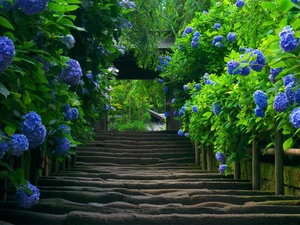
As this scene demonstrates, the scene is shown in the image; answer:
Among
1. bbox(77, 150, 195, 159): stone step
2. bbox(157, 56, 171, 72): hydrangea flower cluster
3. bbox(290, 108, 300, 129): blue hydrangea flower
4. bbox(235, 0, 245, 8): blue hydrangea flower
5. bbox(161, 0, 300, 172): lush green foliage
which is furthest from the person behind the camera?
bbox(157, 56, 171, 72): hydrangea flower cluster

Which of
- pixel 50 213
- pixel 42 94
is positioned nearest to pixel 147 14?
pixel 50 213

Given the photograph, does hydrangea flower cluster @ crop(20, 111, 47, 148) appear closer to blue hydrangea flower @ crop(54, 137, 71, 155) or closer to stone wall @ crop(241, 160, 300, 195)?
blue hydrangea flower @ crop(54, 137, 71, 155)

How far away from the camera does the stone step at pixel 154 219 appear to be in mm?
3289

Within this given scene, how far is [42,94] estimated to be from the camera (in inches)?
112

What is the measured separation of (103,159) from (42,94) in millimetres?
6293

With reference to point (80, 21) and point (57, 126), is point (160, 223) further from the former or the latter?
point (80, 21)

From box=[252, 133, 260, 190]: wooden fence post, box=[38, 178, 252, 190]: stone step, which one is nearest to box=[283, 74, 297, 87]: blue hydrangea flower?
box=[252, 133, 260, 190]: wooden fence post

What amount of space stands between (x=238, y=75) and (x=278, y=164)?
76 centimetres

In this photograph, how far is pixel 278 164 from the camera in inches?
162

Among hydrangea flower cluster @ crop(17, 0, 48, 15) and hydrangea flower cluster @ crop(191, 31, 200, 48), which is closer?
hydrangea flower cluster @ crop(17, 0, 48, 15)

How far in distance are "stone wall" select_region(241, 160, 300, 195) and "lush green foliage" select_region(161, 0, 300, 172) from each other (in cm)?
23

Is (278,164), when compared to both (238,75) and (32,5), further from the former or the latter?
(32,5)

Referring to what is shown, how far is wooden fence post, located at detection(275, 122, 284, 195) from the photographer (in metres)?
4.05

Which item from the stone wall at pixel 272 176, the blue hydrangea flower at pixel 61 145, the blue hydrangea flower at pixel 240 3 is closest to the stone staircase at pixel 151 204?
the stone wall at pixel 272 176
